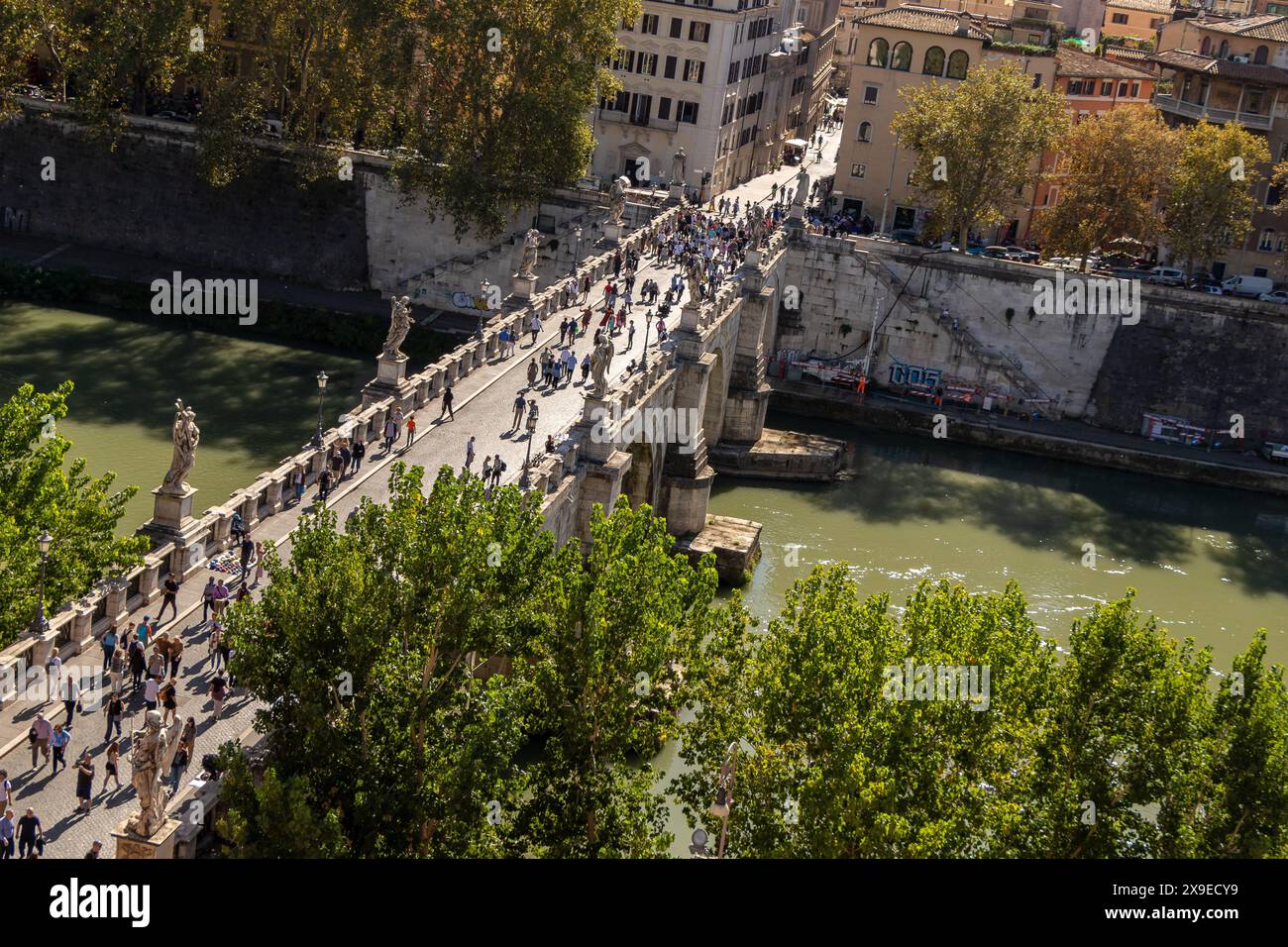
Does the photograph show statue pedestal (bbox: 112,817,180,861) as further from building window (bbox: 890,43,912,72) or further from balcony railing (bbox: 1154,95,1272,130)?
balcony railing (bbox: 1154,95,1272,130)

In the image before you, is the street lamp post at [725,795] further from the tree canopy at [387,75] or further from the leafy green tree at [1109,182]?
the leafy green tree at [1109,182]

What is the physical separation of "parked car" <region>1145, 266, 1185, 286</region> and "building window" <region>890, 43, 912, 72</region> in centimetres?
1433

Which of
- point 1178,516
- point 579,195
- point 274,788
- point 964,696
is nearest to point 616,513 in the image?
point 964,696

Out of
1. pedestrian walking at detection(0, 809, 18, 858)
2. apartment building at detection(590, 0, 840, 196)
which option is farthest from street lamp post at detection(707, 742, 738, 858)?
apartment building at detection(590, 0, 840, 196)

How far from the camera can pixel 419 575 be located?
24672mm

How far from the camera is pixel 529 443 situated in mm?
38719

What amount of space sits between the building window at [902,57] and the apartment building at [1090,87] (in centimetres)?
648

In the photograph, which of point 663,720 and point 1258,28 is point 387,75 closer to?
point 1258,28

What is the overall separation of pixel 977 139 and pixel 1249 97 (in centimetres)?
1383

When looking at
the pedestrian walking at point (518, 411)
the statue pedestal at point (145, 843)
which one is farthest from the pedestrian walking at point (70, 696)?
the pedestrian walking at point (518, 411)

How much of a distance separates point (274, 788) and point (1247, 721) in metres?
13.3

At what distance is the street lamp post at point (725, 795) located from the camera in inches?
960

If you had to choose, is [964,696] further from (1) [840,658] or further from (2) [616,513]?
(2) [616,513]
